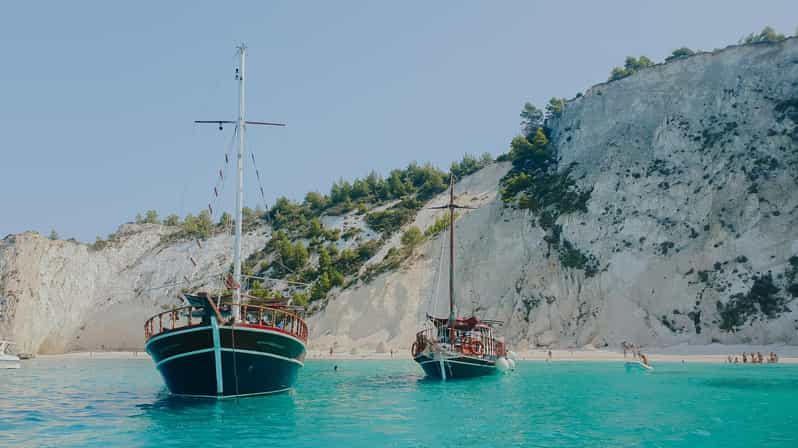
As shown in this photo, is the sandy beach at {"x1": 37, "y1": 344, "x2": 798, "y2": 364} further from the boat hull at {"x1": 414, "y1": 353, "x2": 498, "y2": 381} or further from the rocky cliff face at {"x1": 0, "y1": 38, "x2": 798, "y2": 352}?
the boat hull at {"x1": 414, "y1": 353, "x2": 498, "y2": 381}

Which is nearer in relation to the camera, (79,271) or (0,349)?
(0,349)

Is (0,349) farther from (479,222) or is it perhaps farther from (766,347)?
(766,347)

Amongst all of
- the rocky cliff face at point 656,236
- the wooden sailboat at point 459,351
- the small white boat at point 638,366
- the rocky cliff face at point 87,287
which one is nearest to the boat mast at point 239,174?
the wooden sailboat at point 459,351

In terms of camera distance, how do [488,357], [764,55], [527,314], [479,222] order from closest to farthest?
[488,357] → [527,314] → [764,55] → [479,222]

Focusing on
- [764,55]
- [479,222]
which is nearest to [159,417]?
[479,222]

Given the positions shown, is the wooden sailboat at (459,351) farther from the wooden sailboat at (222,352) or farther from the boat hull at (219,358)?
the boat hull at (219,358)

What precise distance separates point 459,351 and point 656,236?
34.6 meters

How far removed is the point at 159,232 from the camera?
106m

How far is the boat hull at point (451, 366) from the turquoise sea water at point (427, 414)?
0.93 meters

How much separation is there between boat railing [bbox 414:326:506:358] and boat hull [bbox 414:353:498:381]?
538mm

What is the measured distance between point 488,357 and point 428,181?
66.5 meters

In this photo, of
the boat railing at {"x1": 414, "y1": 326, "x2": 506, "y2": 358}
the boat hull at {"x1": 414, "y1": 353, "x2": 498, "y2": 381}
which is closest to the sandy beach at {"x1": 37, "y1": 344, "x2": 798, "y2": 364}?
the boat railing at {"x1": 414, "y1": 326, "x2": 506, "y2": 358}

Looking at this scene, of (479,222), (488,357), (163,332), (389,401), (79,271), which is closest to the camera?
(163,332)

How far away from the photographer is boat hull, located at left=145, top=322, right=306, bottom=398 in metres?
23.5
